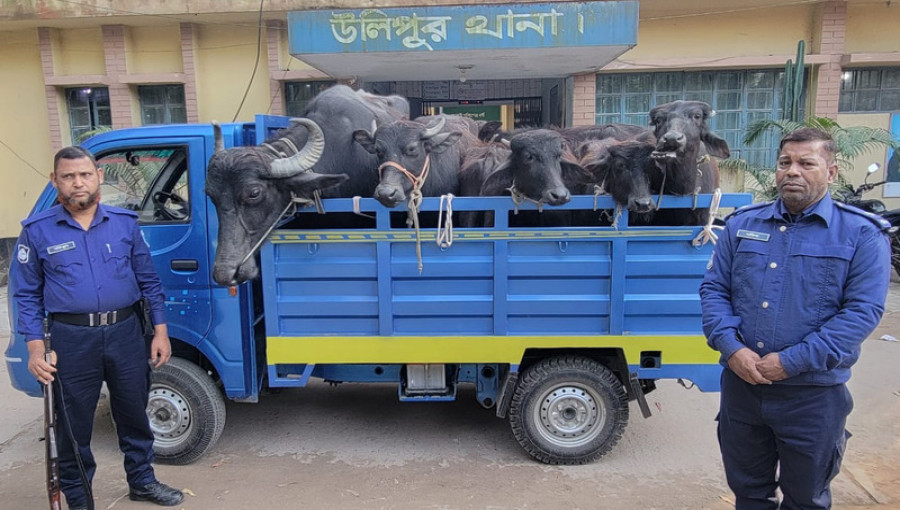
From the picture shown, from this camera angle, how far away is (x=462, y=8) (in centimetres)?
586

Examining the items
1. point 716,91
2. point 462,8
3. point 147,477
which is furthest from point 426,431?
point 716,91

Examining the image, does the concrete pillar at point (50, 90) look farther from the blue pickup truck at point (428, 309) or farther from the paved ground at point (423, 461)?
the blue pickup truck at point (428, 309)

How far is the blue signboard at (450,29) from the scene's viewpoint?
5746mm

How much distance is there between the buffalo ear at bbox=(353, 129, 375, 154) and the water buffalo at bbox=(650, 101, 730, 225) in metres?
1.66

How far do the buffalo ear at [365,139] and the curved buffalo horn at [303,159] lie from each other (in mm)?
331

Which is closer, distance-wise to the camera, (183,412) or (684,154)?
(684,154)

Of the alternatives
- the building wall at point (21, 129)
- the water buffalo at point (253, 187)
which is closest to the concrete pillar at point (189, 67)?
the building wall at point (21, 129)

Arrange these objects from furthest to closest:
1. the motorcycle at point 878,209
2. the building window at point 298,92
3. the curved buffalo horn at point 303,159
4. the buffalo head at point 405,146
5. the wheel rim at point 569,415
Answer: the building window at point 298,92, the motorcycle at point 878,209, the wheel rim at point 569,415, the buffalo head at point 405,146, the curved buffalo horn at point 303,159

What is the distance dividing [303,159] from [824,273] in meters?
2.57

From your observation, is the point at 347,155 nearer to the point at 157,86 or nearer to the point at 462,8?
the point at 462,8

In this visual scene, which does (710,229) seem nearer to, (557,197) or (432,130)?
(557,197)

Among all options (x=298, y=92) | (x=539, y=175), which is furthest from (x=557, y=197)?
(x=298, y=92)

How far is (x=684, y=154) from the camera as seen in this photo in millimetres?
3516

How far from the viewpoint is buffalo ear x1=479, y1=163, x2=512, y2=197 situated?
3.76 metres
